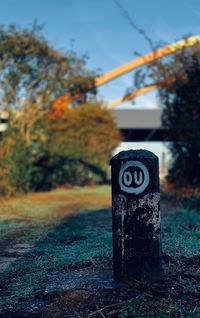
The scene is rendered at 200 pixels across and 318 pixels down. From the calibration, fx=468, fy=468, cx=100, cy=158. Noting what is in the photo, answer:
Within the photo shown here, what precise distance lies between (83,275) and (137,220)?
2.66ft

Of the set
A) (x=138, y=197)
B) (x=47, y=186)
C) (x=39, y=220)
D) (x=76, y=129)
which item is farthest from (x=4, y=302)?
(x=76, y=129)

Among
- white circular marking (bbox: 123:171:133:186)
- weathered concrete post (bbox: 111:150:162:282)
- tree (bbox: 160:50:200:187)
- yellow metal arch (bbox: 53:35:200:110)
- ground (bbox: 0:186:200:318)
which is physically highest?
yellow metal arch (bbox: 53:35:200:110)

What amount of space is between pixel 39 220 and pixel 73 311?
5370 mm

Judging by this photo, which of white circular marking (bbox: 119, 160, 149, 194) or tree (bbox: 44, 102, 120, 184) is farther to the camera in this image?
tree (bbox: 44, 102, 120, 184)

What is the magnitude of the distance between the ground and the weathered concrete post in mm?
141

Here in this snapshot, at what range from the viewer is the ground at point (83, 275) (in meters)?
3.38

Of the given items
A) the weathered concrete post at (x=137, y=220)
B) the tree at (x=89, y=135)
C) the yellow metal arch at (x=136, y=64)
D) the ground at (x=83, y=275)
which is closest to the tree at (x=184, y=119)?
the yellow metal arch at (x=136, y=64)

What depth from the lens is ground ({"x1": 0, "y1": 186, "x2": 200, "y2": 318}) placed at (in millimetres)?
3381

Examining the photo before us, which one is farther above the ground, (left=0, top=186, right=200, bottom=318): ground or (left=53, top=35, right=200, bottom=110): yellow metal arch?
(left=53, top=35, right=200, bottom=110): yellow metal arch

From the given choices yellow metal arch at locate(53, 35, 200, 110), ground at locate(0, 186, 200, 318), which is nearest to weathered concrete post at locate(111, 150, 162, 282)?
ground at locate(0, 186, 200, 318)

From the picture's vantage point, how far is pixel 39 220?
28.4 feet

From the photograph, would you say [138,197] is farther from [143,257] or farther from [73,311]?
[73,311]

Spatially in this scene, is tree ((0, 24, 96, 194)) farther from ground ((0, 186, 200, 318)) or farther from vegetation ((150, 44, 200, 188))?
ground ((0, 186, 200, 318))

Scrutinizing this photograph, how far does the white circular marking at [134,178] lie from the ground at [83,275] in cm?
78
